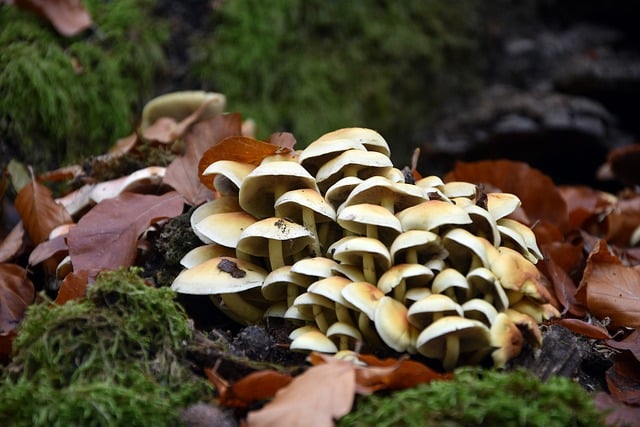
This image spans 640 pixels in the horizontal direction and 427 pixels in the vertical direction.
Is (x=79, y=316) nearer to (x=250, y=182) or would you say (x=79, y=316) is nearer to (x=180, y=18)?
(x=250, y=182)

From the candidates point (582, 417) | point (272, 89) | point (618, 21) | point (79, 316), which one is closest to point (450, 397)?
point (582, 417)

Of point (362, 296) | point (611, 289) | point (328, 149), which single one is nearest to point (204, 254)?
point (328, 149)

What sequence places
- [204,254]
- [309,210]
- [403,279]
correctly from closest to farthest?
[403,279] → [309,210] → [204,254]

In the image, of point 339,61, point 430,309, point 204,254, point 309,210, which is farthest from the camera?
point 339,61

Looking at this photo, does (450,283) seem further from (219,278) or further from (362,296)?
(219,278)

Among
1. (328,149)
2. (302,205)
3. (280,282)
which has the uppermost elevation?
(328,149)

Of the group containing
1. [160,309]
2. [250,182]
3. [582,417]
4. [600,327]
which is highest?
[250,182]
